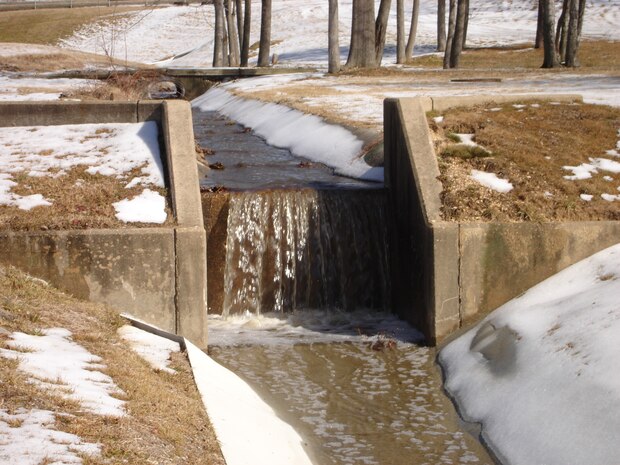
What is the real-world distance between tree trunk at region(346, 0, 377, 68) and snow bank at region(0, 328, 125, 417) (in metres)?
27.8

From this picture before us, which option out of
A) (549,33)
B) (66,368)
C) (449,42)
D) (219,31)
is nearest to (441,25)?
(219,31)

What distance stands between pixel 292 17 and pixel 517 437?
234 feet

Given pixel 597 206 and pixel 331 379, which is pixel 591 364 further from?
pixel 597 206

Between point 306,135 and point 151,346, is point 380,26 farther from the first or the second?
point 151,346

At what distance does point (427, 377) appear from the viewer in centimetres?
1062

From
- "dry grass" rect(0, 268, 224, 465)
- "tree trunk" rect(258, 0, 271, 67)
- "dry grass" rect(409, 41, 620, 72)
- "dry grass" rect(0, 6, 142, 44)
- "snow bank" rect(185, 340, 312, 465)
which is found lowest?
"dry grass" rect(0, 6, 142, 44)

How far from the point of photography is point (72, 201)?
38.6ft

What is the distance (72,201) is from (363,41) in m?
25.6

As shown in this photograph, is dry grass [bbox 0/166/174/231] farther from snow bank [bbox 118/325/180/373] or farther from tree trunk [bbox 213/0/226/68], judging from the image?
tree trunk [bbox 213/0/226/68]

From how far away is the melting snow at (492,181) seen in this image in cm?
1260

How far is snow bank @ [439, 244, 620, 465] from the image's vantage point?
7.57m

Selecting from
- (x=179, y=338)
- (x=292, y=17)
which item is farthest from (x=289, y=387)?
(x=292, y=17)

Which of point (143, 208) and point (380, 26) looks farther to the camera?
point (380, 26)

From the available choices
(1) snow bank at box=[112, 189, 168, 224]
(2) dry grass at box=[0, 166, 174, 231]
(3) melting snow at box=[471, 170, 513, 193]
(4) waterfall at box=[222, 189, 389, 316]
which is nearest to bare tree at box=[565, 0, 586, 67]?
(4) waterfall at box=[222, 189, 389, 316]
